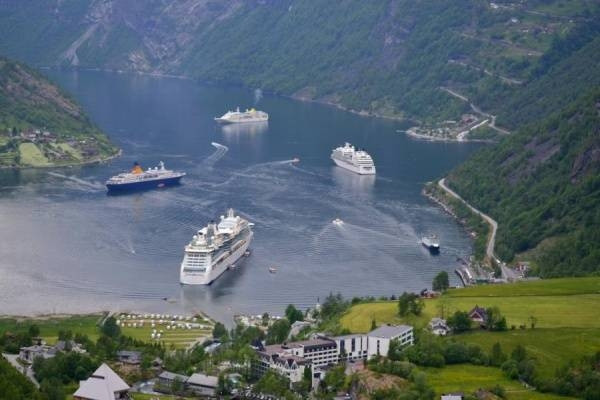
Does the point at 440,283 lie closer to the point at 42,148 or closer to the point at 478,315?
the point at 478,315

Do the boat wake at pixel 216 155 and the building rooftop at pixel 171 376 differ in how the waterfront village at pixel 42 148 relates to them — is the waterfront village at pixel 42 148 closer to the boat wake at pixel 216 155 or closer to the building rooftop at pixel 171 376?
the boat wake at pixel 216 155

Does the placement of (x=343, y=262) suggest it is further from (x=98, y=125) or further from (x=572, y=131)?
(x=98, y=125)

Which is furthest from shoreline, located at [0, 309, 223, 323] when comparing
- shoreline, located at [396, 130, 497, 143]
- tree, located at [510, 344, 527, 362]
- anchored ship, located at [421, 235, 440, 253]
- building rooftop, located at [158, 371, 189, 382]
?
shoreline, located at [396, 130, 497, 143]

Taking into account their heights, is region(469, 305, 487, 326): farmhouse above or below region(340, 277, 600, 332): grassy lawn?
above

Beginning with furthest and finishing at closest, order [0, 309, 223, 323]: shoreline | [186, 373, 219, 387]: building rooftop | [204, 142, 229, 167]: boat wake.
→ [204, 142, 229, 167]: boat wake < [0, 309, 223, 323]: shoreline < [186, 373, 219, 387]: building rooftop

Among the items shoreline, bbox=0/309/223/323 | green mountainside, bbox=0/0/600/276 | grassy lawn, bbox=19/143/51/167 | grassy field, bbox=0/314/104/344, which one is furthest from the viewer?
grassy lawn, bbox=19/143/51/167

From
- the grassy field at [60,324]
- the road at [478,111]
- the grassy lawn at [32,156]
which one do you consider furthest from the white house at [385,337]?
the road at [478,111]

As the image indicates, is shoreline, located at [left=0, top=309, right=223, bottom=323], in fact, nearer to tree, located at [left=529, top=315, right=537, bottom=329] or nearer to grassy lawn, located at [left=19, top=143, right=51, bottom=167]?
tree, located at [left=529, top=315, right=537, bottom=329]
